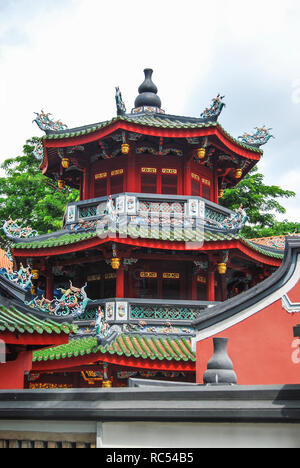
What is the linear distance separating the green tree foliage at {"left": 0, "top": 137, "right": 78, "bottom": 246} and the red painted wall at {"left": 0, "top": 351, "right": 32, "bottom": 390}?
2054cm

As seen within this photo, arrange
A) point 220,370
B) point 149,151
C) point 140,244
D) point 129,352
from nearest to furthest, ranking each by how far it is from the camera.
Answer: point 220,370 → point 129,352 → point 140,244 → point 149,151

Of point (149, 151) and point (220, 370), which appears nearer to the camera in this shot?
point (220, 370)

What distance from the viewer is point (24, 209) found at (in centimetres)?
3388

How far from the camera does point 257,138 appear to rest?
1912cm

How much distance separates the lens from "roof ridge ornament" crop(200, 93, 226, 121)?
55.9 feet

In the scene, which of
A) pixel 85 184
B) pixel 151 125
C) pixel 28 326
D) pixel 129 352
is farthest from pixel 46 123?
pixel 28 326

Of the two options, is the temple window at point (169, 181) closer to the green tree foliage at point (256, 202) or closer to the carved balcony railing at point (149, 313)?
the carved balcony railing at point (149, 313)

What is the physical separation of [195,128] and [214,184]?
3168 millimetres

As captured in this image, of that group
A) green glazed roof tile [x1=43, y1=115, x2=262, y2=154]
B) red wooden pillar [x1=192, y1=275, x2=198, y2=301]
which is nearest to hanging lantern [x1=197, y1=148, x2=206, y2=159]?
green glazed roof tile [x1=43, y1=115, x2=262, y2=154]

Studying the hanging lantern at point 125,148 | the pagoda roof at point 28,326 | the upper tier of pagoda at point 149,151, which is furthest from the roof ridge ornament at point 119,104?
the pagoda roof at point 28,326

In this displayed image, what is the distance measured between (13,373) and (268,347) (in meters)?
5.43

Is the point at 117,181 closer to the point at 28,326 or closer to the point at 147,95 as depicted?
the point at 147,95

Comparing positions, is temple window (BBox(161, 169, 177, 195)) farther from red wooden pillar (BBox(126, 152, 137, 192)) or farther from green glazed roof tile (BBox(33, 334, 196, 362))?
green glazed roof tile (BBox(33, 334, 196, 362))

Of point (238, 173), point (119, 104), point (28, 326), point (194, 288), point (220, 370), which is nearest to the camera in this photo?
point (220, 370)
